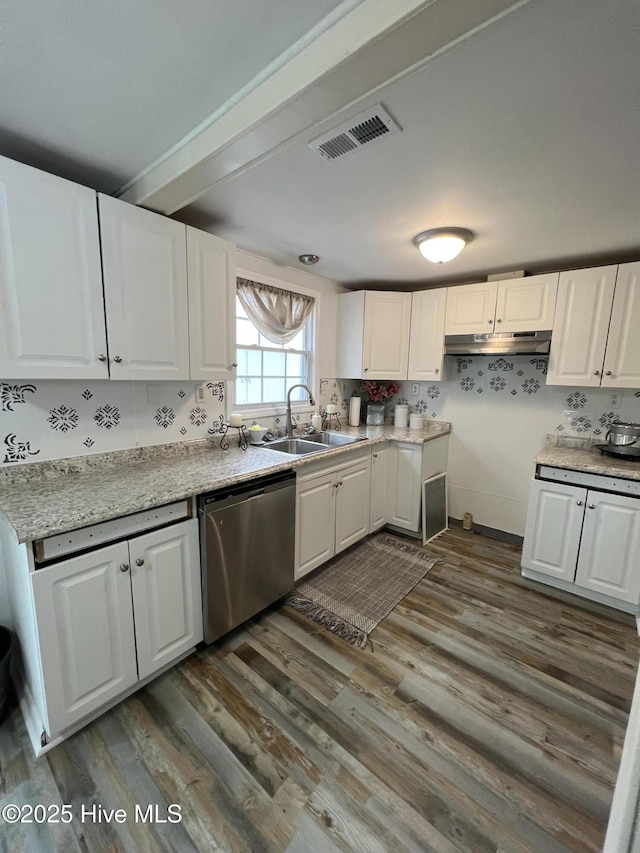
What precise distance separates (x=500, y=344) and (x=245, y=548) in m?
2.47

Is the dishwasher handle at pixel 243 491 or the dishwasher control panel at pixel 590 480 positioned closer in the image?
the dishwasher handle at pixel 243 491

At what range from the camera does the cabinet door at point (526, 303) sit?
8.52ft

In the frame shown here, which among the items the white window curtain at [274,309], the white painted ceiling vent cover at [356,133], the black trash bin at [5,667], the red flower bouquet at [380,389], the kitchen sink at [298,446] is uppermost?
the white painted ceiling vent cover at [356,133]

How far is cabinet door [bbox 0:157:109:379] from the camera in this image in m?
1.31

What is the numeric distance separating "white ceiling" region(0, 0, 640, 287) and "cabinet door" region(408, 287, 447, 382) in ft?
3.82

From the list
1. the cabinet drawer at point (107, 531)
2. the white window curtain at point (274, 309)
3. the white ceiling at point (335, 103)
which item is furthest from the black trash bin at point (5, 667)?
the white window curtain at point (274, 309)

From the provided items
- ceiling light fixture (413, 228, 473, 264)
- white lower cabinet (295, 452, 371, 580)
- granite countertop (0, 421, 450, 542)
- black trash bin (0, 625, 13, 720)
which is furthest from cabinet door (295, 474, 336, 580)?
ceiling light fixture (413, 228, 473, 264)

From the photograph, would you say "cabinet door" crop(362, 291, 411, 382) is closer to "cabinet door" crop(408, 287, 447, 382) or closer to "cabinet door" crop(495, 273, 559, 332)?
"cabinet door" crop(408, 287, 447, 382)

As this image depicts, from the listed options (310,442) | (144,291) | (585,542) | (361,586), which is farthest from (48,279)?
(585,542)

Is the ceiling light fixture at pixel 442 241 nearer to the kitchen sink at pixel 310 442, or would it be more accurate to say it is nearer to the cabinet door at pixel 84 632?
the kitchen sink at pixel 310 442

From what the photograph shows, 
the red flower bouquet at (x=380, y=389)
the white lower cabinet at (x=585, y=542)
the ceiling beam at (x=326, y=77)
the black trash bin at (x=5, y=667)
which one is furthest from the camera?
the red flower bouquet at (x=380, y=389)

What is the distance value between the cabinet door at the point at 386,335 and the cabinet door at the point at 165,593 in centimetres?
225

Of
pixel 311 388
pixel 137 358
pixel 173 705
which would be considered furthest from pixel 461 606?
pixel 137 358

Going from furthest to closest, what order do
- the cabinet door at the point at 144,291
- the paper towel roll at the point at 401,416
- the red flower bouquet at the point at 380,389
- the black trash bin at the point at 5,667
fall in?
1. the red flower bouquet at the point at 380,389
2. the paper towel roll at the point at 401,416
3. the cabinet door at the point at 144,291
4. the black trash bin at the point at 5,667
